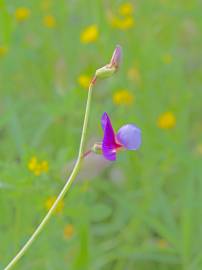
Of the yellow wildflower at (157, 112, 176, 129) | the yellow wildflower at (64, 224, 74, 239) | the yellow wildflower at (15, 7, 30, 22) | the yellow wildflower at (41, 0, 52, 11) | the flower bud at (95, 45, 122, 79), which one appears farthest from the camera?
the yellow wildflower at (41, 0, 52, 11)

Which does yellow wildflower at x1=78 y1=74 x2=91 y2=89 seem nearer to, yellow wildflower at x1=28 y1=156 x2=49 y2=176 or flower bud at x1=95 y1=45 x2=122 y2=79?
yellow wildflower at x1=28 y1=156 x2=49 y2=176

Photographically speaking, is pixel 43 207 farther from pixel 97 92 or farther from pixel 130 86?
pixel 97 92

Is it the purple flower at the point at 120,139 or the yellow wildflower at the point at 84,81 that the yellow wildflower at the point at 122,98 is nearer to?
the yellow wildflower at the point at 84,81

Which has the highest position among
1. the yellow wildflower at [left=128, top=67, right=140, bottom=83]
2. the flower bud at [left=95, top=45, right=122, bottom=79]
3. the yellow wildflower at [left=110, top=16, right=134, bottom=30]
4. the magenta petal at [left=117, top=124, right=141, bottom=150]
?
the yellow wildflower at [left=110, top=16, right=134, bottom=30]

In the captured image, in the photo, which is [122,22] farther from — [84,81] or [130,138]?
[130,138]

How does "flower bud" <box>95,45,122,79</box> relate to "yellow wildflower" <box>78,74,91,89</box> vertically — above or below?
below

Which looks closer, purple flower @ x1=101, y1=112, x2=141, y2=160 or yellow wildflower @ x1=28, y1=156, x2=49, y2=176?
purple flower @ x1=101, y1=112, x2=141, y2=160

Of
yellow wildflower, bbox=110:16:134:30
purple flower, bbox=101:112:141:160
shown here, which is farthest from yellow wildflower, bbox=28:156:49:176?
yellow wildflower, bbox=110:16:134:30

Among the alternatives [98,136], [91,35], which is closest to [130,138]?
[98,136]
